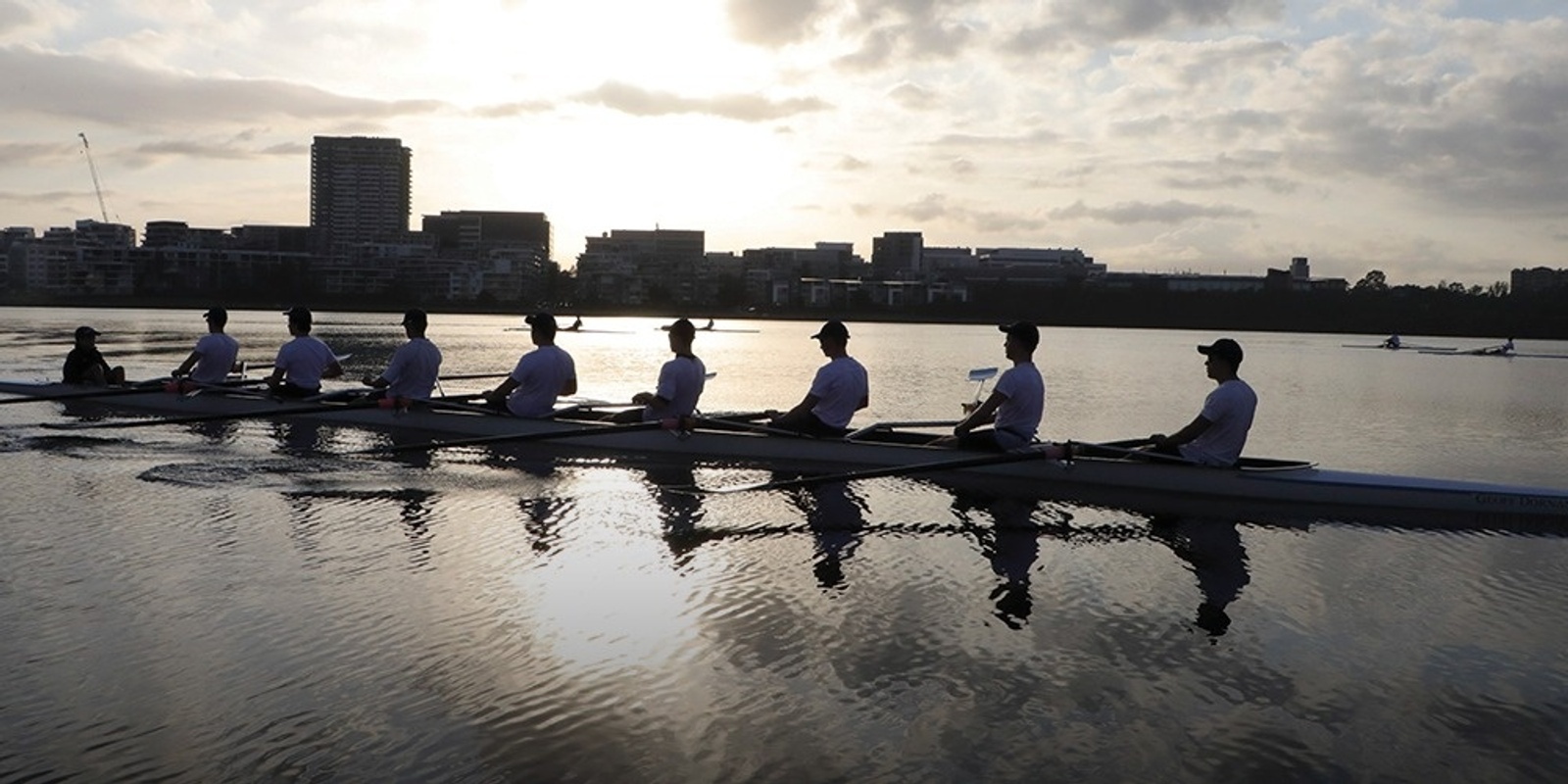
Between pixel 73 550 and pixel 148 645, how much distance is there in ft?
9.20

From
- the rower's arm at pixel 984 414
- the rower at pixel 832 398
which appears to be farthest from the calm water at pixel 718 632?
the rower at pixel 832 398

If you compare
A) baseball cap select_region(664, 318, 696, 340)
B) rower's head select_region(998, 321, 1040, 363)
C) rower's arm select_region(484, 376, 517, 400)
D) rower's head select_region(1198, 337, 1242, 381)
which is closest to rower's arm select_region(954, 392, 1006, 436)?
rower's head select_region(998, 321, 1040, 363)

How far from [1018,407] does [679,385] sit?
4.09 m

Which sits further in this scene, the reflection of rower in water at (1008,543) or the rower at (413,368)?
the rower at (413,368)

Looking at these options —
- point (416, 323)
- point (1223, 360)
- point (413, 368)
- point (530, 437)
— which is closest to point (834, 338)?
point (530, 437)

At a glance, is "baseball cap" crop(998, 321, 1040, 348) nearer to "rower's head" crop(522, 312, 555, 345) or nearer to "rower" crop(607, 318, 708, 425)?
"rower" crop(607, 318, 708, 425)

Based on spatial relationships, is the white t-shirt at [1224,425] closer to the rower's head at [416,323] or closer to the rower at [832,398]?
the rower at [832,398]

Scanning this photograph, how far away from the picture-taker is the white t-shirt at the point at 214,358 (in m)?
17.6

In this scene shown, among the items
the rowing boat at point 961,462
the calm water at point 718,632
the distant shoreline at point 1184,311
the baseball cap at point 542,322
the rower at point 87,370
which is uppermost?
the distant shoreline at point 1184,311

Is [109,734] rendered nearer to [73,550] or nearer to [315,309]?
[73,550]

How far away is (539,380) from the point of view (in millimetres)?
14984

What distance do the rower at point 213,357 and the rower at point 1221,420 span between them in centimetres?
1339

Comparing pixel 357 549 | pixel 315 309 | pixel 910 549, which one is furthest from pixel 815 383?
pixel 315 309

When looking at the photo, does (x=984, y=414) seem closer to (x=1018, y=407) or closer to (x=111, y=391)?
(x=1018, y=407)
